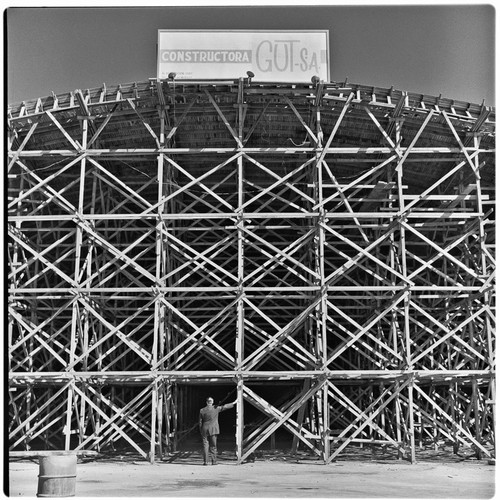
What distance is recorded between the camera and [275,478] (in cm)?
1495

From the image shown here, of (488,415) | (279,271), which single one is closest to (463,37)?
(488,415)

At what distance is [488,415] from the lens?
66.5 feet

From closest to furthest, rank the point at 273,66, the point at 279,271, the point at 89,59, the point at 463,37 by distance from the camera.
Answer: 1. the point at 463,37
2. the point at 89,59
3. the point at 273,66
4. the point at 279,271

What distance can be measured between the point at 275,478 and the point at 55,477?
4.50m

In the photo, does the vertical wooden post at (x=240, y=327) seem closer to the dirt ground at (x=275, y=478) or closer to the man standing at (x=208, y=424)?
the man standing at (x=208, y=424)

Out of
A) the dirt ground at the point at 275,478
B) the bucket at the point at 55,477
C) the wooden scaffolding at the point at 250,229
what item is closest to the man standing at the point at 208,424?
the dirt ground at the point at 275,478

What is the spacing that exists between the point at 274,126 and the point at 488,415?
373 inches

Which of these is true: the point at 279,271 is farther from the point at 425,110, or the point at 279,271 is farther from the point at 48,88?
the point at 48,88

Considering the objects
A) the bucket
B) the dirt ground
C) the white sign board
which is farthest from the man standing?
the white sign board

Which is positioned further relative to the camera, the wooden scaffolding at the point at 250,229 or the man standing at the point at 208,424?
the wooden scaffolding at the point at 250,229

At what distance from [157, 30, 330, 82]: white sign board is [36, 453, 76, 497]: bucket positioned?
366 inches

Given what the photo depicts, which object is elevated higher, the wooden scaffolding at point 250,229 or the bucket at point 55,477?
the wooden scaffolding at point 250,229

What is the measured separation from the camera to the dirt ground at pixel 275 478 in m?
13.5

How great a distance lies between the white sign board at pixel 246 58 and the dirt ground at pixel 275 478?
347 inches
